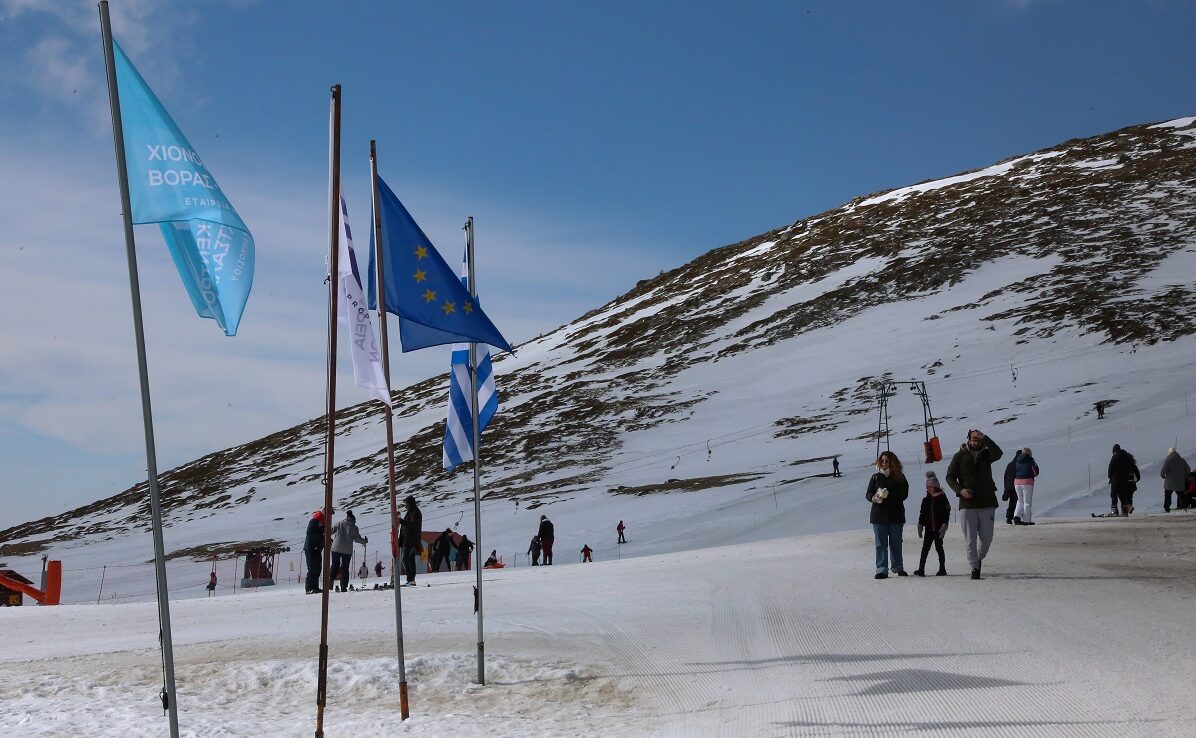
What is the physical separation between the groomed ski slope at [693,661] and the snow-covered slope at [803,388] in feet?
55.3

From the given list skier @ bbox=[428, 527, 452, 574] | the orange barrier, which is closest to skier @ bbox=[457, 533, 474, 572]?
skier @ bbox=[428, 527, 452, 574]

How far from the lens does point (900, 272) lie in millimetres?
92688

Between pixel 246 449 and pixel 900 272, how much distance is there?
57365mm

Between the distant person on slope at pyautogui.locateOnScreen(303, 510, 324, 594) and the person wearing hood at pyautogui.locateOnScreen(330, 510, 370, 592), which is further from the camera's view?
the distant person on slope at pyautogui.locateOnScreen(303, 510, 324, 594)

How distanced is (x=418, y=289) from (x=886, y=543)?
8907 mm

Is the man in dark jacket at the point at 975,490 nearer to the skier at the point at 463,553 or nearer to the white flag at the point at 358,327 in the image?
the white flag at the point at 358,327

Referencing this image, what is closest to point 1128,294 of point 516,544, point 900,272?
point 900,272

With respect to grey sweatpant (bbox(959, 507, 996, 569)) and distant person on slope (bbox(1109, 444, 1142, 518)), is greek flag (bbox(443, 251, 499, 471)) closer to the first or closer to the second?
grey sweatpant (bbox(959, 507, 996, 569))

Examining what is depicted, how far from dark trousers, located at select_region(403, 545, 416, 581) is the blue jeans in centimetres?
958

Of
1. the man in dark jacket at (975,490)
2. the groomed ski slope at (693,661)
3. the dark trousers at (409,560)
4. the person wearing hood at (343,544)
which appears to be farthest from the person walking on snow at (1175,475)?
the person wearing hood at (343,544)

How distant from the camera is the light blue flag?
7620 millimetres

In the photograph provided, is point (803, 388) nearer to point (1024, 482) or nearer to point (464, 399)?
point (1024, 482)

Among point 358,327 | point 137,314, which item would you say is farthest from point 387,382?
point 137,314

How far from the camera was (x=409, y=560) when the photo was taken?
2198 centimetres
